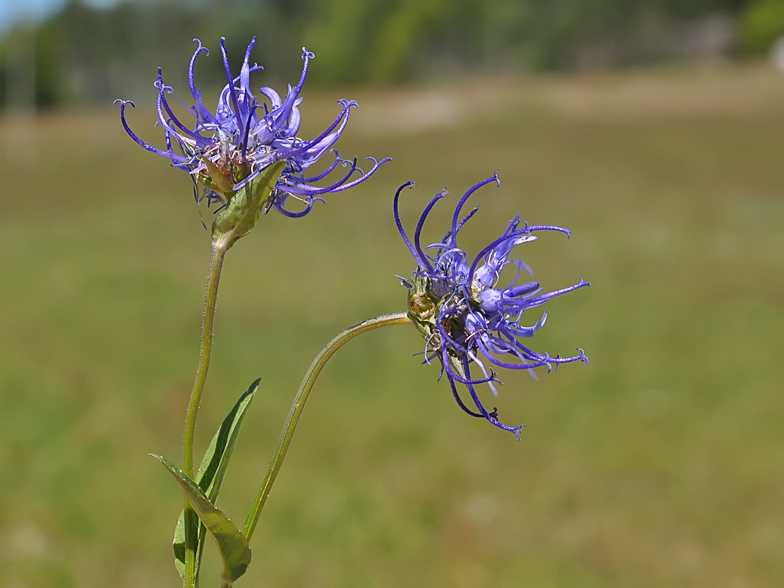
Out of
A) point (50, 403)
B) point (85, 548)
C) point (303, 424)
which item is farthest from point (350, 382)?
point (85, 548)

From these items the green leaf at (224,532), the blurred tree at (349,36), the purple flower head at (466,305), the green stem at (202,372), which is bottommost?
the green leaf at (224,532)

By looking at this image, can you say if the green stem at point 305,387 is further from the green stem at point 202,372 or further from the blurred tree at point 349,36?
the blurred tree at point 349,36

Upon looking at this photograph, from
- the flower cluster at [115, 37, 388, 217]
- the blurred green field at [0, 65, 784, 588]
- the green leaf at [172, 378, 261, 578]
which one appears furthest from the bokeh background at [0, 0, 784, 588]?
the flower cluster at [115, 37, 388, 217]

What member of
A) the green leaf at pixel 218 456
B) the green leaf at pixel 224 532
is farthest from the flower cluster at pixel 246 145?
the green leaf at pixel 224 532

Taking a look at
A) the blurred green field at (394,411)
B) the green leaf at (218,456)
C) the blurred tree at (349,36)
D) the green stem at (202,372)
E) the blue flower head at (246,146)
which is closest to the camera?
the green stem at (202,372)

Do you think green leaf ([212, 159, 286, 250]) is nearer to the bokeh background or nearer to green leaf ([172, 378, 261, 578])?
green leaf ([172, 378, 261, 578])
